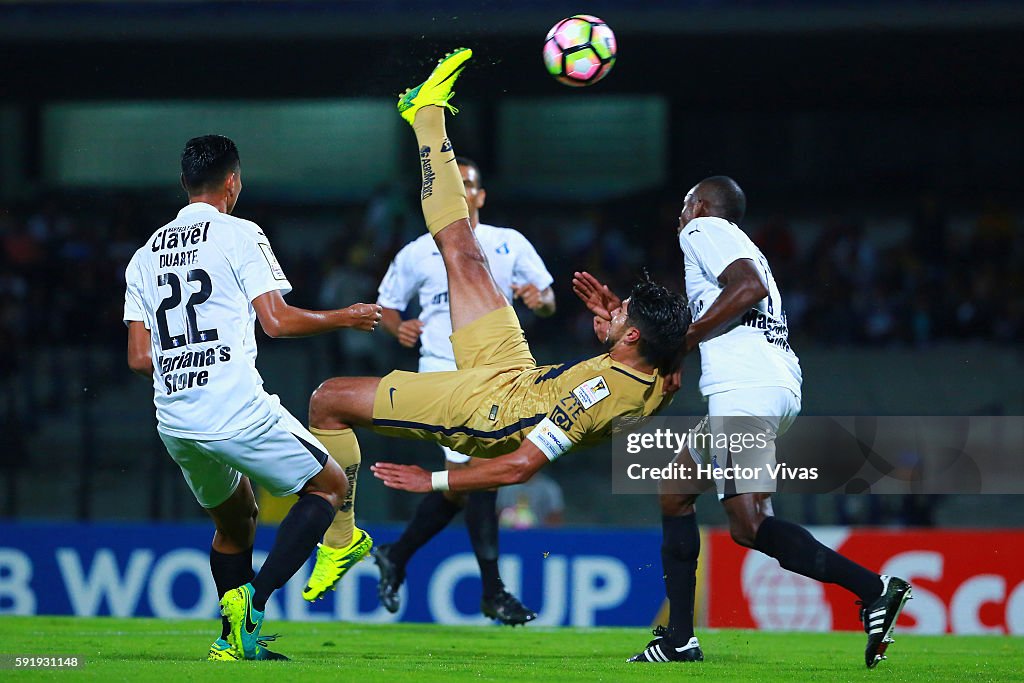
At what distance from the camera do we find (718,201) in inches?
250

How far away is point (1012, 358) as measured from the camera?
43.8 ft

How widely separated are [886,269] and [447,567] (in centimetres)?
671

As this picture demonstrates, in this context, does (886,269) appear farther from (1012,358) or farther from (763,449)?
(763,449)

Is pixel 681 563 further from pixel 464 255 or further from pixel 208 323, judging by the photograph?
pixel 208 323

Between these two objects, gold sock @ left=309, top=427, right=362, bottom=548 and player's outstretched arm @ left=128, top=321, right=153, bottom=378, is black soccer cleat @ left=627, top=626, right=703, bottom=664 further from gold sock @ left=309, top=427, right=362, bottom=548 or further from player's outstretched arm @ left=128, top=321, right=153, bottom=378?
player's outstretched arm @ left=128, top=321, right=153, bottom=378

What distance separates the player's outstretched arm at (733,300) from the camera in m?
5.80

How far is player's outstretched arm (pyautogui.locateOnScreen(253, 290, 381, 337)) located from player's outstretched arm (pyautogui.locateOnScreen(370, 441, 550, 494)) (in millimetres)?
621

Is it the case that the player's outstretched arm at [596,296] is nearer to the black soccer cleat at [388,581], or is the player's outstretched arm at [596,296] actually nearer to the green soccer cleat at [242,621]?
the green soccer cleat at [242,621]

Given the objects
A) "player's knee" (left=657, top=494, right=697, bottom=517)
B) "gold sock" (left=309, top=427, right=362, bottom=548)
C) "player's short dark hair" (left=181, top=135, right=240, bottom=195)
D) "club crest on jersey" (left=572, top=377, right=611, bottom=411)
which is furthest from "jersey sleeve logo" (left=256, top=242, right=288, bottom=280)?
"player's knee" (left=657, top=494, right=697, bottom=517)

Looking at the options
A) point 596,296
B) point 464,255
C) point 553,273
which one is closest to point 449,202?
point 464,255

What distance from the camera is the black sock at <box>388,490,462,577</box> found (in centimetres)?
778

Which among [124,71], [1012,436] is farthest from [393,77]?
[124,71]

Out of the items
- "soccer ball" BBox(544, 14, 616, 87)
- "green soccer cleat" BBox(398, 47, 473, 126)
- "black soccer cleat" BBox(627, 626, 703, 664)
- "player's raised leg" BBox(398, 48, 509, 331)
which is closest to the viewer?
"black soccer cleat" BBox(627, 626, 703, 664)

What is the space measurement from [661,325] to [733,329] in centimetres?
67
